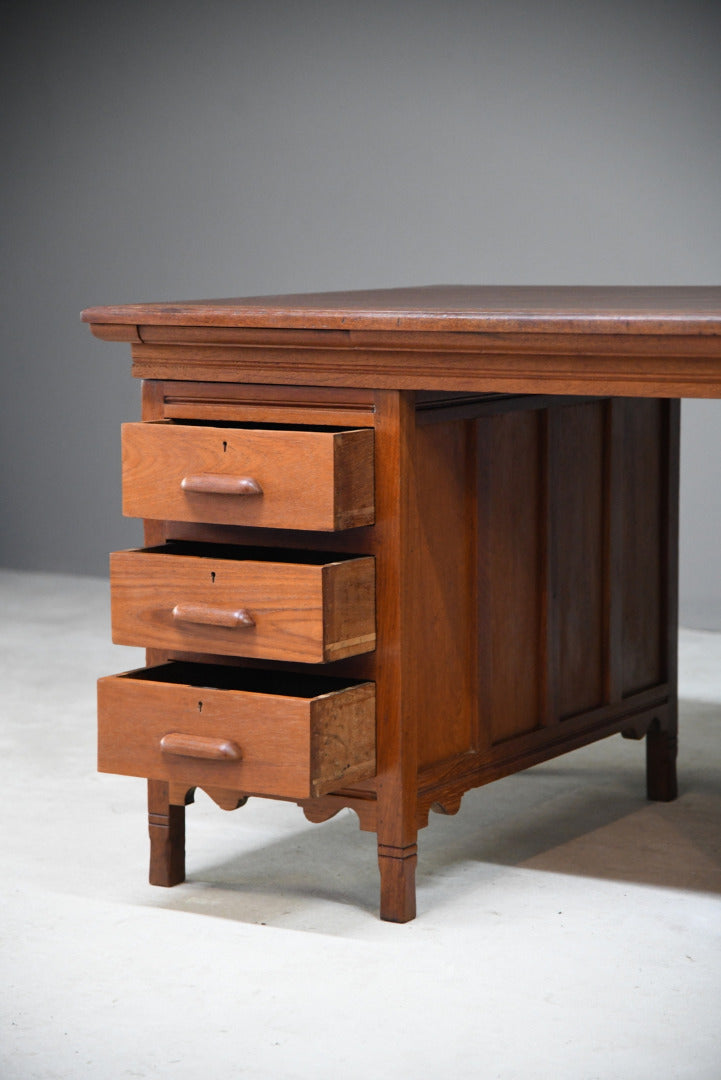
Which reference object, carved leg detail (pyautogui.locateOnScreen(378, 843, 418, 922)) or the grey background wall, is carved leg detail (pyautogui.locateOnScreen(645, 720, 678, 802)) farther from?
the grey background wall

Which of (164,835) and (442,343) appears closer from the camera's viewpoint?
(442,343)

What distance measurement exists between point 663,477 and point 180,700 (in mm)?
1127

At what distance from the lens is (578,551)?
109 inches

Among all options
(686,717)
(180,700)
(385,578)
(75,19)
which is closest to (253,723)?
(180,700)

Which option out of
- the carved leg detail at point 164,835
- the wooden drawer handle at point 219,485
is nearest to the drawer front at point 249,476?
the wooden drawer handle at point 219,485

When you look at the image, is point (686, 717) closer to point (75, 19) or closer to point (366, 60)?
point (366, 60)

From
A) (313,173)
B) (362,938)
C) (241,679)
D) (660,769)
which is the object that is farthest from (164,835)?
(313,173)

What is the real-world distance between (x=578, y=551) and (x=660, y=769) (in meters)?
0.45

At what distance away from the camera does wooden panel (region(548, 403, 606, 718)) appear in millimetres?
2705

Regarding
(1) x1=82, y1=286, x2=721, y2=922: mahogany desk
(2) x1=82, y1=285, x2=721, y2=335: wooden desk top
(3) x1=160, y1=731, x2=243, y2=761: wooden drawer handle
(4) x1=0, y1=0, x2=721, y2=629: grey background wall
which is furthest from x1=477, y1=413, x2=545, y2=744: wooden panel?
(4) x1=0, y1=0, x2=721, y2=629: grey background wall

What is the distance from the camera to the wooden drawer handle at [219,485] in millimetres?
2195

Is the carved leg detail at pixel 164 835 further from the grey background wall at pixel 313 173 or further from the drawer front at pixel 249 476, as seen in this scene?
the grey background wall at pixel 313 173

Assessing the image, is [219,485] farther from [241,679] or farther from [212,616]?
[241,679]

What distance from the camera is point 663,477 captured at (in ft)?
9.78
